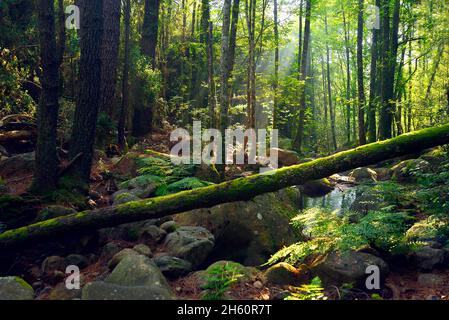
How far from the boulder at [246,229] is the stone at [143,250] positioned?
4.30 ft

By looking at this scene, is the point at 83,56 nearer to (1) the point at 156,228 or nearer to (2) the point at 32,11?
(1) the point at 156,228

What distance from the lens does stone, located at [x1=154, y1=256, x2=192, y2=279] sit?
5379mm

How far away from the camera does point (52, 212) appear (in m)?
6.51

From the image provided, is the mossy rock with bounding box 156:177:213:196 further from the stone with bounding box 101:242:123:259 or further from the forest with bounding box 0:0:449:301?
the stone with bounding box 101:242:123:259

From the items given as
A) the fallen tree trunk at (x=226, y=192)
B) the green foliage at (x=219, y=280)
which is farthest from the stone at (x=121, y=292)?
the fallen tree trunk at (x=226, y=192)

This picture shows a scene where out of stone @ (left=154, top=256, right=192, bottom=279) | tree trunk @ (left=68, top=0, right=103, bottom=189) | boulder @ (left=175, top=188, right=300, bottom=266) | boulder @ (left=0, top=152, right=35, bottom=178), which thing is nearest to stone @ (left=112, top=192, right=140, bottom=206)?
tree trunk @ (left=68, top=0, right=103, bottom=189)

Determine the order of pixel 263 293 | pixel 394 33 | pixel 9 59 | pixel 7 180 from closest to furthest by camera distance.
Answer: pixel 263 293 < pixel 7 180 < pixel 9 59 < pixel 394 33

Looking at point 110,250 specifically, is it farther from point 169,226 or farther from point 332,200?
point 332,200

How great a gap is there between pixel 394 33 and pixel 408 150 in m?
13.5

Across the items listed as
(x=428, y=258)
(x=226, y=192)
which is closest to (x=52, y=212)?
(x=226, y=192)

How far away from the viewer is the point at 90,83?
816cm

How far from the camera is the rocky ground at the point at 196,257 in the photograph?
4.69 m

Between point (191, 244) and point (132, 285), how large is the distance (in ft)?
5.57
